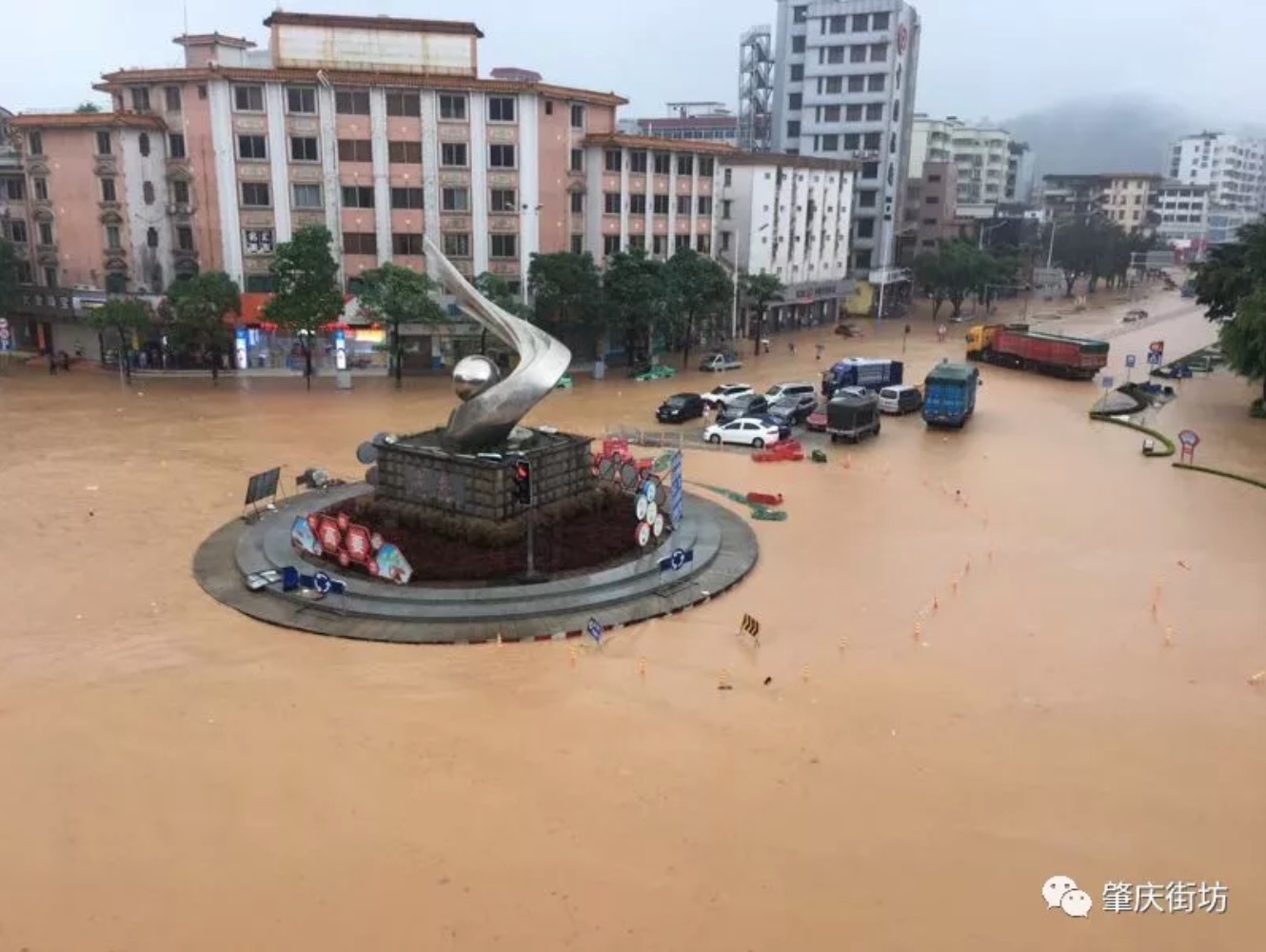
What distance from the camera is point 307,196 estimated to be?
5456 centimetres

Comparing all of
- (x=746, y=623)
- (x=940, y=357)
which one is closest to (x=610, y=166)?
(x=940, y=357)

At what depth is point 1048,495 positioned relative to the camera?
32062 mm

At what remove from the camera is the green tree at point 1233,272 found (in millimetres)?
52031

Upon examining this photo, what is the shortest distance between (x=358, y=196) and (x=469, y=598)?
4018cm

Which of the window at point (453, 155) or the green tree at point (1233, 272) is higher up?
the window at point (453, 155)

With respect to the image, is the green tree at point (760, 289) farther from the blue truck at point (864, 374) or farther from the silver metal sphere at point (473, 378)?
the silver metal sphere at point (473, 378)

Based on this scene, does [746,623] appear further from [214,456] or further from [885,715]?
[214,456]

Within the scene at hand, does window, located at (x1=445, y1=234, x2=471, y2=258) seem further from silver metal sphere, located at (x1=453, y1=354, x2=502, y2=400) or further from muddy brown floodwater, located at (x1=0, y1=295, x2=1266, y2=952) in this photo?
silver metal sphere, located at (x1=453, y1=354, x2=502, y2=400)

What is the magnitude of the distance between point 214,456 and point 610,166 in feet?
113

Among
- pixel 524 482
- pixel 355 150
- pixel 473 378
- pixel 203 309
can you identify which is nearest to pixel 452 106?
pixel 355 150

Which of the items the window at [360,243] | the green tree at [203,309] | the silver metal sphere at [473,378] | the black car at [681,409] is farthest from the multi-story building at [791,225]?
the silver metal sphere at [473,378]

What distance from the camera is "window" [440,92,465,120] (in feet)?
179

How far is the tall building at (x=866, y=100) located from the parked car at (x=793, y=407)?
56736mm

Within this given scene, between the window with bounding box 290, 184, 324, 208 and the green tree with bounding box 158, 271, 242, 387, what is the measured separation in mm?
5871
